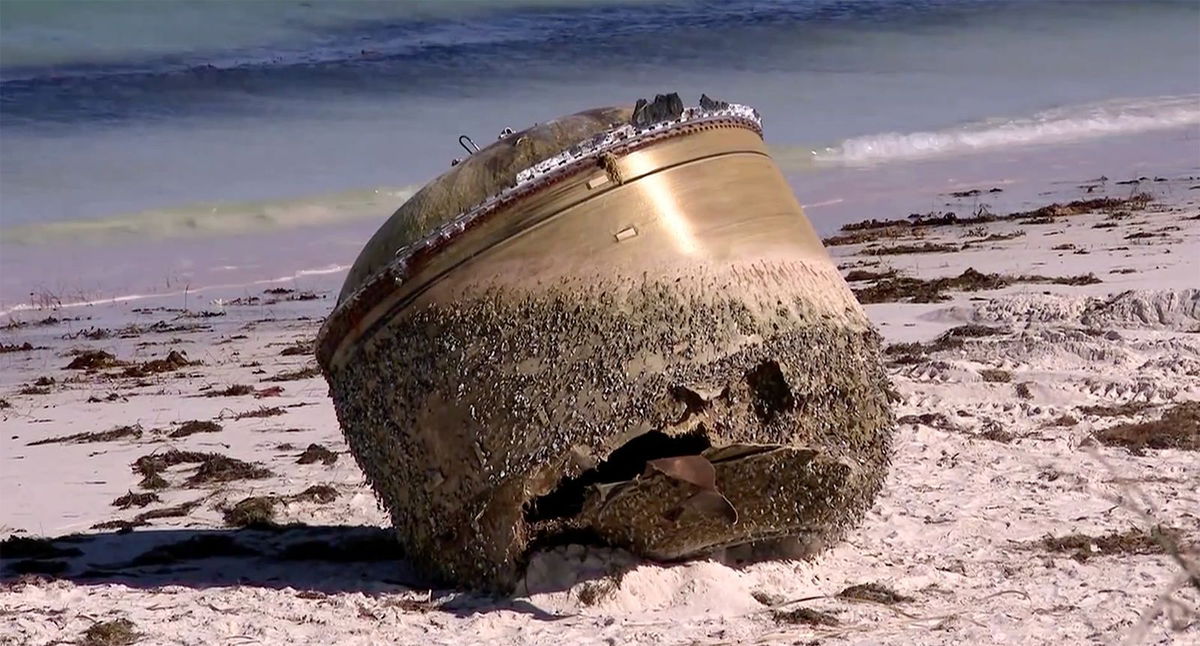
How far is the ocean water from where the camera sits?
14227mm

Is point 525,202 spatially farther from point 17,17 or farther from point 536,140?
point 17,17

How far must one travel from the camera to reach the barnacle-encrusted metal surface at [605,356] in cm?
421

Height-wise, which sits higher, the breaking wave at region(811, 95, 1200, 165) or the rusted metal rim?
the breaking wave at region(811, 95, 1200, 165)

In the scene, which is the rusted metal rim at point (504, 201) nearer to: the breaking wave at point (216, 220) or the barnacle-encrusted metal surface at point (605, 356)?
the barnacle-encrusted metal surface at point (605, 356)

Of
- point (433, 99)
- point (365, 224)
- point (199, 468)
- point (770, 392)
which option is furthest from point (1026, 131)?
point (770, 392)

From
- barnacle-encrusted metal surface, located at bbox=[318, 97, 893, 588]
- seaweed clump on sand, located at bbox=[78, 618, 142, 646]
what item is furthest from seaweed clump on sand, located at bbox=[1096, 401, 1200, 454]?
seaweed clump on sand, located at bbox=[78, 618, 142, 646]

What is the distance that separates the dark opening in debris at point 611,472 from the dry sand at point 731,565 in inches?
5.6

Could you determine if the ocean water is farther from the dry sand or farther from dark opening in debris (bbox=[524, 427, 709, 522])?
dark opening in debris (bbox=[524, 427, 709, 522])

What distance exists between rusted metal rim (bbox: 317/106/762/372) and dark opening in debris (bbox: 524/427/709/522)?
28.0 inches

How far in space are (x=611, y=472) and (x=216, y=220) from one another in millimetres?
10467

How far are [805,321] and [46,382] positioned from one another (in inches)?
236

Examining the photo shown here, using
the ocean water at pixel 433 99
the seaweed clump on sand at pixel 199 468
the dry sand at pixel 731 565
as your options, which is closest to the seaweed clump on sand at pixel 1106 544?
the dry sand at pixel 731 565

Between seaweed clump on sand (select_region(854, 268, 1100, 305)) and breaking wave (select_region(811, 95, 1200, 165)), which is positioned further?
breaking wave (select_region(811, 95, 1200, 165))

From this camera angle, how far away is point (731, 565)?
4.61 m
